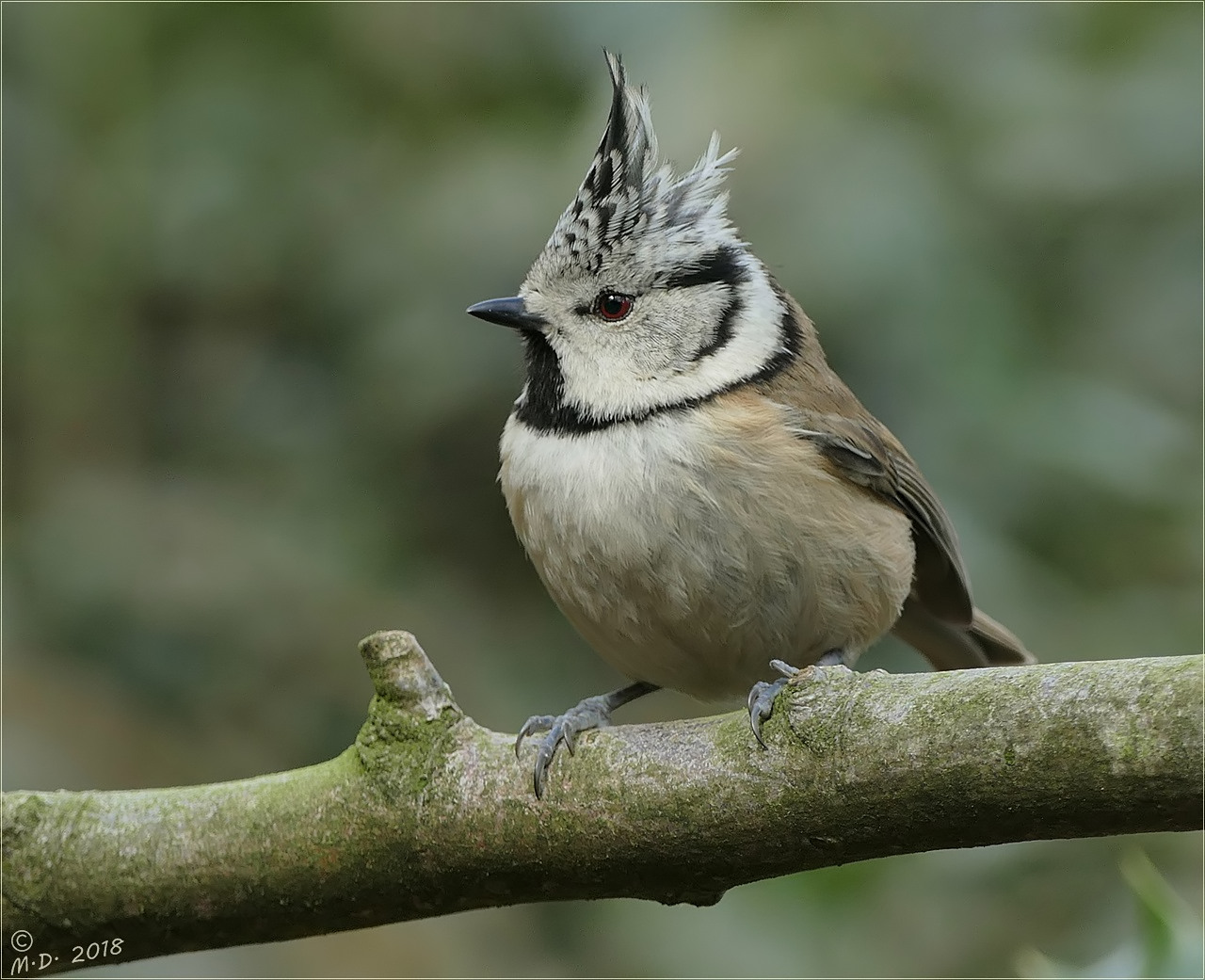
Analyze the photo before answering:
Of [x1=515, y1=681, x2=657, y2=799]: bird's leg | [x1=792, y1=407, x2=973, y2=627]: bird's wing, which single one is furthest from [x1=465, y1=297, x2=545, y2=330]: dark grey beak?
[x1=515, y1=681, x2=657, y2=799]: bird's leg

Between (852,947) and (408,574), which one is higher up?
(408,574)

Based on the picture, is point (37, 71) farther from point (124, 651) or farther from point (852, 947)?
point (852, 947)

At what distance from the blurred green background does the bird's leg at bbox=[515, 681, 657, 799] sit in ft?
1.67

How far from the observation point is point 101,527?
3662mm

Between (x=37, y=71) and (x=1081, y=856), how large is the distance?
10.8 feet

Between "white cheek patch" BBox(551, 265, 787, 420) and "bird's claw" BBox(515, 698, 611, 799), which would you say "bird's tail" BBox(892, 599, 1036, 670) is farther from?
"bird's claw" BBox(515, 698, 611, 799)

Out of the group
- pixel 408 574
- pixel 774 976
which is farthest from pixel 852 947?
pixel 408 574

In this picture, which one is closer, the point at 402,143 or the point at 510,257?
the point at 510,257

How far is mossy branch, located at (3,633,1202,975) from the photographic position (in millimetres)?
1688

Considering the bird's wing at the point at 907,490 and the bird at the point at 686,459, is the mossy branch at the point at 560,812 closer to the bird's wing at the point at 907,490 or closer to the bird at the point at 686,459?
the bird at the point at 686,459

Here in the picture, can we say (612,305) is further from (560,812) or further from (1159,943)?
(1159,943)

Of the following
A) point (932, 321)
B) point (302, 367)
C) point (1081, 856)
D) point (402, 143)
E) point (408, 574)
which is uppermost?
point (402, 143)

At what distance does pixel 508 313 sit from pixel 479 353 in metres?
0.49

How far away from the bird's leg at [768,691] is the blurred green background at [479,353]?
0.40 m
